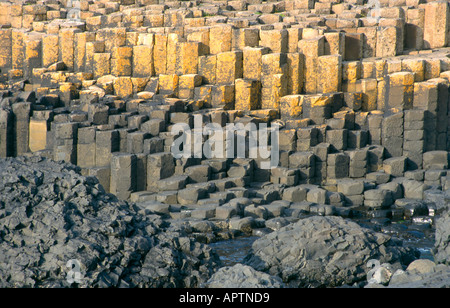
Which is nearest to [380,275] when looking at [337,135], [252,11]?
[337,135]

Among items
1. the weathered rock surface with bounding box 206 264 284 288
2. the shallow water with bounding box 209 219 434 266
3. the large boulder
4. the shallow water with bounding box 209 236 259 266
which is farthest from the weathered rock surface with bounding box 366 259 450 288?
the shallow water with bounding box 209 236 259 266

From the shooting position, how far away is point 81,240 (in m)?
10.4

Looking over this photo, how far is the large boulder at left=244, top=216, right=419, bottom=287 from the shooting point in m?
11.8

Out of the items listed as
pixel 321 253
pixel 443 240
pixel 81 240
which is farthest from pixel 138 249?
pixel 443 240

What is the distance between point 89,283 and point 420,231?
9147 millimetres

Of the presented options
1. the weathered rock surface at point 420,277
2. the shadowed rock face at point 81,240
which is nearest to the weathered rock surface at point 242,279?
the shadowed rock face at point 81,240

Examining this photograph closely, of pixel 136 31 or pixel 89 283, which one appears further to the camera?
pixel 136 31

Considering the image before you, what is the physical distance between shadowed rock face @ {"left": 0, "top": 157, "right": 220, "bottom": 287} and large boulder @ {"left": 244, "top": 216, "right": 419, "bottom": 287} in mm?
1227

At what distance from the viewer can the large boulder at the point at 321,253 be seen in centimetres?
1176

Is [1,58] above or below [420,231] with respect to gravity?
above

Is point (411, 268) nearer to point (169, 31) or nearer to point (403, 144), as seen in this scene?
point (403, 144)

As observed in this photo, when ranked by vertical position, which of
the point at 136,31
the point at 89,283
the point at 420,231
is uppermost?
the point at 136,31

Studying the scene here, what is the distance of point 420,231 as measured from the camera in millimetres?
16281

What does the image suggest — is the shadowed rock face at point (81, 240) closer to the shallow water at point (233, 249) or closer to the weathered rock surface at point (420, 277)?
the shallow water at point (233, 249)
